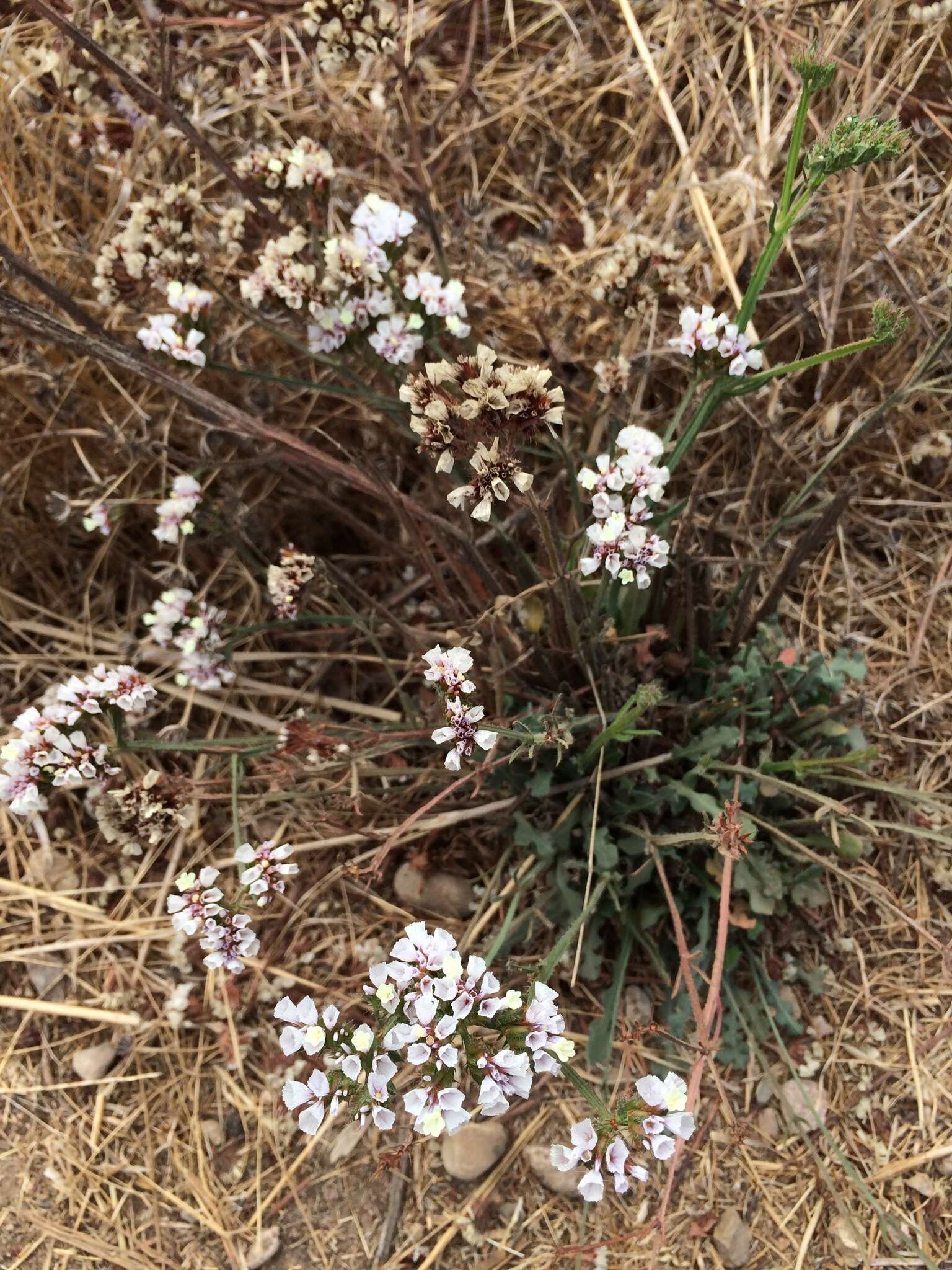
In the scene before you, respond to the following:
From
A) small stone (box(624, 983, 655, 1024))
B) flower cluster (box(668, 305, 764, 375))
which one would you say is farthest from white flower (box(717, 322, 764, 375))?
small stone (box(624, 983, 655, 1024))

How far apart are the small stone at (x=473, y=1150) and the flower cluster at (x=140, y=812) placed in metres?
0.84

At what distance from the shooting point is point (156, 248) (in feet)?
5.64

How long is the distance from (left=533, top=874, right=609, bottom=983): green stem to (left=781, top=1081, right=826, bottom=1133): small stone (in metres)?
0.59

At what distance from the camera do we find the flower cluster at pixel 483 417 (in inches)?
46.4

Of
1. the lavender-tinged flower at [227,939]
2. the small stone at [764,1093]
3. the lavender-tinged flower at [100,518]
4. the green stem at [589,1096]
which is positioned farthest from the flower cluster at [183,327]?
the small stone at [764,1093]

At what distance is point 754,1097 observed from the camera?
1.85 metres

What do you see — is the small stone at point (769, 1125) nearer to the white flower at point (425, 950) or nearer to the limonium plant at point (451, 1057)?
the limonium plant at point (451, 1057)

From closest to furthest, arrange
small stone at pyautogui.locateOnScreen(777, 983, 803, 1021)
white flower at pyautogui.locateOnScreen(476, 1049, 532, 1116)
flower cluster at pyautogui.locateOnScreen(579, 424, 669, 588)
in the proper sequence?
1. white flower at pyautogui.locateOnScreen(476, 1049, 532, 1116)
2. flower cluster at pyautogui.locateOnScreen(579, 424, 669, 588)
3. small stone at pyautogui.locateOnScreen(777, 983, 803, 1021)

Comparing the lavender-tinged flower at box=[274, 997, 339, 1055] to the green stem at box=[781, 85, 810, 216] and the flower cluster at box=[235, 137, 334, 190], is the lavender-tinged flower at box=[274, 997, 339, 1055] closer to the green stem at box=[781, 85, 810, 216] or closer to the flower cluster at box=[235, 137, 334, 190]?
the green stem at box=[781, 85, 810, 216]

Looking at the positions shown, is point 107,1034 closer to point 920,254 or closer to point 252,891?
point 252,891

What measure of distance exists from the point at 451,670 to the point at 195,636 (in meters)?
0.77

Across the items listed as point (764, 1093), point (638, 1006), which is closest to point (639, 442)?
point (638, 1006)

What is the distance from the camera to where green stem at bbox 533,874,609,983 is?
4.22ft

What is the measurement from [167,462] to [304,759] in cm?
94
